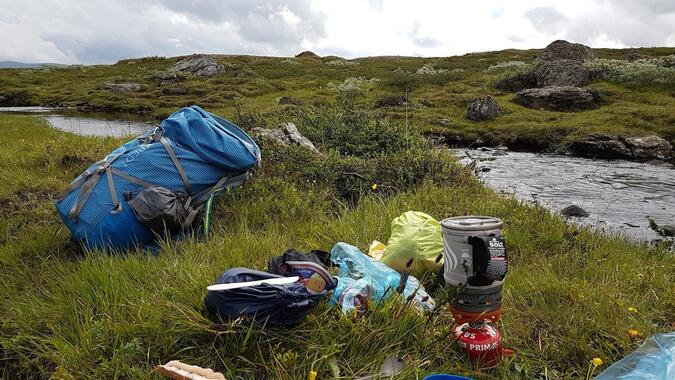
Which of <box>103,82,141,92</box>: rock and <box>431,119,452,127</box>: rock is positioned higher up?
<box>103,82,141,92</box>: rock

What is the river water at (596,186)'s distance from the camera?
8945 mm

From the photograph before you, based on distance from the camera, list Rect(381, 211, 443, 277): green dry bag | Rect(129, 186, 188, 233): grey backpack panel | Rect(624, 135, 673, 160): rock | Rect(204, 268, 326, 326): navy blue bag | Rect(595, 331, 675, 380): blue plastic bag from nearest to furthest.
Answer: Rect(595, 331, 675, 380): blue plastic bag < Rect(204, 268, 326, 326): navy blue bag < Rect(381, 211, 443, 277): green dry bag < Rect(129, 186, 188, 233): grey backpack panel < Rect(624, 135, 673, 160): rock

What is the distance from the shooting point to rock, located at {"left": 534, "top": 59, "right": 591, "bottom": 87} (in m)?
27.6

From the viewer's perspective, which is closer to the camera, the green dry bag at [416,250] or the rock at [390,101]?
the green dry bag at [416,250]

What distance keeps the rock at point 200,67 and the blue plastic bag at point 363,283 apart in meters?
48.8

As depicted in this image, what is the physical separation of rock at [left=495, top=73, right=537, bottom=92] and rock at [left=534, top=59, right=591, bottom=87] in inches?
27.3

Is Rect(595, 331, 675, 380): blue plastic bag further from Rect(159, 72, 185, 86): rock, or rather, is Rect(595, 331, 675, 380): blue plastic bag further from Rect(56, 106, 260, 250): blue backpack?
Rect(159, 72, 185, 86): rock

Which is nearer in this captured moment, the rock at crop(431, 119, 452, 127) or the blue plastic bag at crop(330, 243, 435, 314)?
the blue plastic bag at crop(330, 243, 435, 314)

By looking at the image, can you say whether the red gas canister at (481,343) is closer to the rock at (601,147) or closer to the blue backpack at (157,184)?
the blue backpack at (157,184)

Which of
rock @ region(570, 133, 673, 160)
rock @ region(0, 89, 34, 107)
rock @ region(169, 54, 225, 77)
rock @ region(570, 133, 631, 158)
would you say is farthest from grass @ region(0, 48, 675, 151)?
rock @ region(169, 54, 225, 77)

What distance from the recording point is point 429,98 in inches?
1132

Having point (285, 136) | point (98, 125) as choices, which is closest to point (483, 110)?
point (285, 136)

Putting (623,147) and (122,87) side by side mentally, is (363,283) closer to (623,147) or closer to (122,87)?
(623,147)

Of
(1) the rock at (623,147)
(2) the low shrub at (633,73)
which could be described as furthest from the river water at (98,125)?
(2) the low shrub at (633,73)
